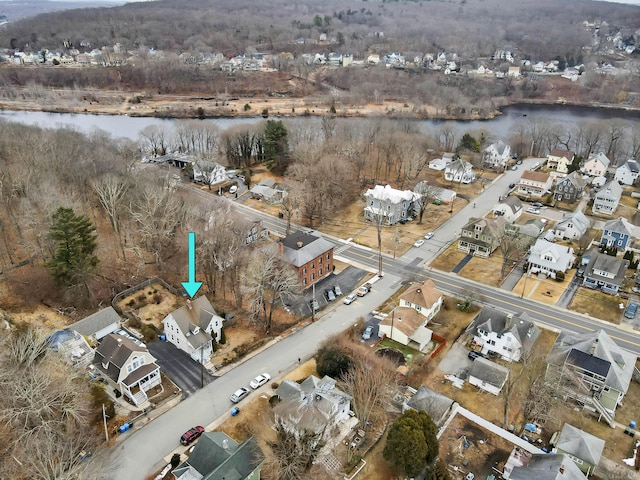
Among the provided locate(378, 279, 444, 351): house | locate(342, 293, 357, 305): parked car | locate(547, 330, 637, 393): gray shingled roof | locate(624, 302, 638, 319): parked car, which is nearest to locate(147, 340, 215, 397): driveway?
locate(342, 293, 357, 305): parked car

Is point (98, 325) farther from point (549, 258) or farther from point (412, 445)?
point (549, 258)

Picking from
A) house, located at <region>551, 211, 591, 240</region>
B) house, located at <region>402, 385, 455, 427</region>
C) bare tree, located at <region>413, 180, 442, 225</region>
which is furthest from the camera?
bare tree, located at <region>413, 180, 442, 225</region>

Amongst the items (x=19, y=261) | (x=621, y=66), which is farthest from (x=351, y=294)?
(x=621, y=66)

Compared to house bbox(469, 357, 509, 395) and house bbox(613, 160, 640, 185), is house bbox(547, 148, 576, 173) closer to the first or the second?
house bbox(613, 160, 640, 185)

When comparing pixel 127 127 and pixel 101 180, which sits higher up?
pixel 101 180

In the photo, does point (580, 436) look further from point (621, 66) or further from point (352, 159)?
point (621, 66)
